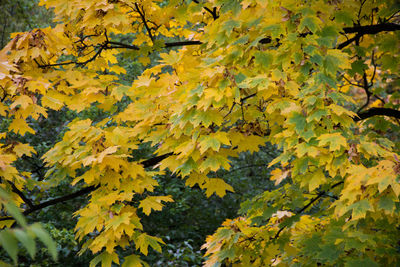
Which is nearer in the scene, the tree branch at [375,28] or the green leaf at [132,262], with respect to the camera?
the green leaf at [132,262]

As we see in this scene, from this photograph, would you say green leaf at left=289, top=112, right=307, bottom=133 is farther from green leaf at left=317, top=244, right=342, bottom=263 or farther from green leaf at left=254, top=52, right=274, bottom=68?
green leaf at left=317, top=244, right=342, bottom=263

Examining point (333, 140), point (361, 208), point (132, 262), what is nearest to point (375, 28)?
point (333, 140)

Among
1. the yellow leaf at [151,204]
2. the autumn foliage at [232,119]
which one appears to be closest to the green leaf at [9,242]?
the autumn foliage at [232,119]

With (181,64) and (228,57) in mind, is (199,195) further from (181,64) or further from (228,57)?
(228,57)

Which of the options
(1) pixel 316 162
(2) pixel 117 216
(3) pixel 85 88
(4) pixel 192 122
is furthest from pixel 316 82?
(3) pixel 85 88

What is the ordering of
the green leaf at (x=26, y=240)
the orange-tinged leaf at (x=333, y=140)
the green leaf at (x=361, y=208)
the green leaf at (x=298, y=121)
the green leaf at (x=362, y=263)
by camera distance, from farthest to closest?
the green leaf at (x=362, y=263) < the green leaf at (x=298, y=121) < the orange-tinged leaf at (x=333, y=140) < the green leaf at (x=361, y=208) < the green leaf at (x=26, y=240)

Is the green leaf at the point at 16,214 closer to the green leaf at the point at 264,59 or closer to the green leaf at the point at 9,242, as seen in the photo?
the green leaf at the point at 9,242

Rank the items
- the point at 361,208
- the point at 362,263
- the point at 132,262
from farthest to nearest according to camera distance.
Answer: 1. the point at 132,262
2. the point at 362,263
3. the point at 361,208

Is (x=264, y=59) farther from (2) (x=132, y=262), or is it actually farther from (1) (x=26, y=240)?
(1) (x=26, y=240)

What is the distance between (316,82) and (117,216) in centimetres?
186

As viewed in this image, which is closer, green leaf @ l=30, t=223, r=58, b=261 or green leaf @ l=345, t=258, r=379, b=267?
green leaf @ l=30, t=223, r=58, b=261

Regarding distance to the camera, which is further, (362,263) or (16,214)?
(362,263)

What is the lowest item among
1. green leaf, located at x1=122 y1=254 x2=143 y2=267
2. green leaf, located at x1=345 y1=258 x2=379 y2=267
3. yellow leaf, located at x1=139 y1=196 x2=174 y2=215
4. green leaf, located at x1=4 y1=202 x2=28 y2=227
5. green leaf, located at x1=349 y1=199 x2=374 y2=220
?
green leaf, located at x1=345 y1=258 x2=379 y2=267

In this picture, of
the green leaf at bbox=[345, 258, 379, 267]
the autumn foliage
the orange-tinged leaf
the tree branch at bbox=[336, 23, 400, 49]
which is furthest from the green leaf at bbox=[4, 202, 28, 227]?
the tree branch at bbox=[336, 23, 400, 49]
